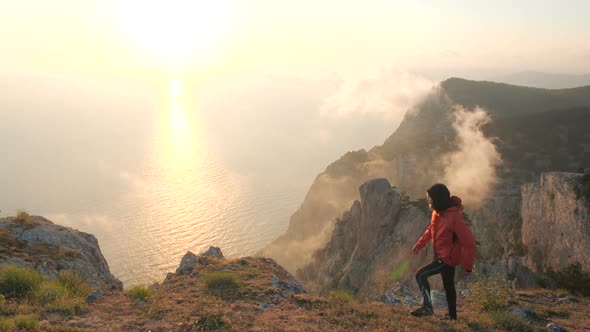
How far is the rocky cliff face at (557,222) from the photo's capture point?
28.4 m

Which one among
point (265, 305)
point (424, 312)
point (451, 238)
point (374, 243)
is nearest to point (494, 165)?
point (374, 243)

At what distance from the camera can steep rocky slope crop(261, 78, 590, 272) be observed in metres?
53.9

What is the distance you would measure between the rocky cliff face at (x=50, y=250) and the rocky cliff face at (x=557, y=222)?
2966 centimetres

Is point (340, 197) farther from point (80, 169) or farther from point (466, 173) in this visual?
point (80, 169)

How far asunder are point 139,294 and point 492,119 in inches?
3615

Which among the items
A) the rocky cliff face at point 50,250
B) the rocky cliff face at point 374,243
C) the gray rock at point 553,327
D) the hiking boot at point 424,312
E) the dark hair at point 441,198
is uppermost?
the dark hair at point 441,198

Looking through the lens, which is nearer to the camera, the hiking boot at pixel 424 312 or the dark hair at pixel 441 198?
the dark hair at pixel 441 198

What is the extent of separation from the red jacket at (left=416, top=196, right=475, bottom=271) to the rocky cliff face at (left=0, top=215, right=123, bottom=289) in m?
11.2

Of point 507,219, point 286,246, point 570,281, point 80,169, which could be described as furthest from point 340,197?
point 80,169

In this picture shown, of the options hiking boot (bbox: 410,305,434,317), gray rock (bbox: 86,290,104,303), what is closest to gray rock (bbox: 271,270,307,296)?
hiking boot (bbox: 410,305,434,317)

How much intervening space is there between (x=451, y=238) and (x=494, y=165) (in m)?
60.9

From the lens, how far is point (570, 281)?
1961 cm

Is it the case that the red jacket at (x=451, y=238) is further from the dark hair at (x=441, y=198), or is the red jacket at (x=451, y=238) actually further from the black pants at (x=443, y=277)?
the black pants at (x=443, y=277)

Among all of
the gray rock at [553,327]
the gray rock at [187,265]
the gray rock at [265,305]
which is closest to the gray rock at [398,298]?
the gray rock at [553,327]
